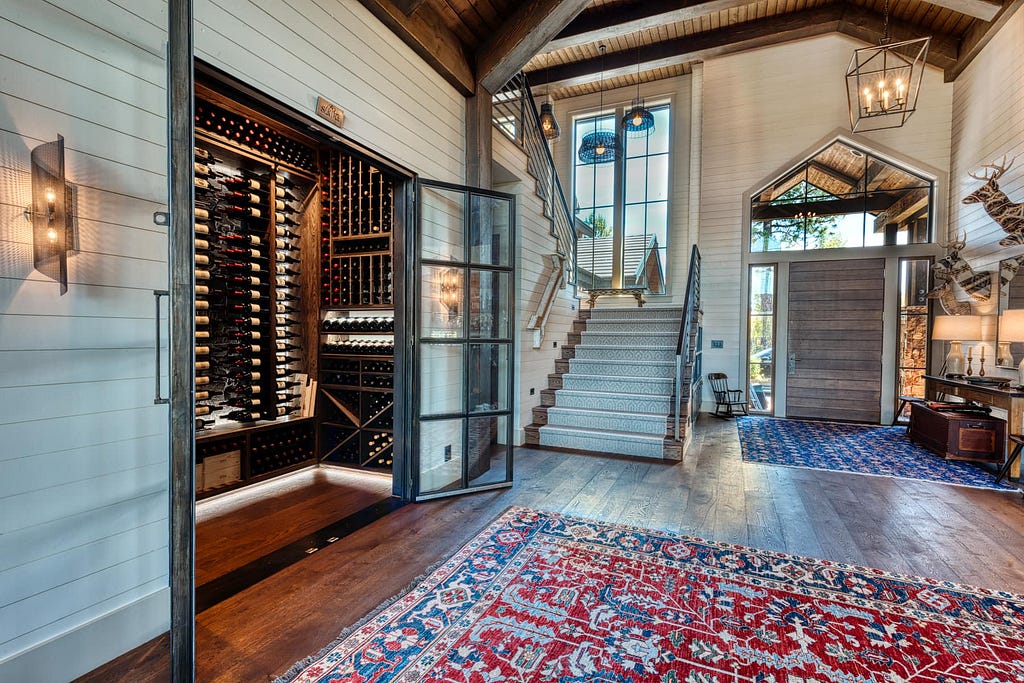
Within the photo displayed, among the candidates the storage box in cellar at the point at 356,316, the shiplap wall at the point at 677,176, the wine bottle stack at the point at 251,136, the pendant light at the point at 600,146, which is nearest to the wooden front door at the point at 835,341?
the shiplap wall at the point at 677,176

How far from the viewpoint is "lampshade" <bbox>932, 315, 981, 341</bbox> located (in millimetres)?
5055

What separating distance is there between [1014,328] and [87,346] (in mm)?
6808

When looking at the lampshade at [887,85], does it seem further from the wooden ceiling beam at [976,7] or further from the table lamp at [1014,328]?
the table lamp at [1014,328]

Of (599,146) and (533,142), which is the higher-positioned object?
(599,146)

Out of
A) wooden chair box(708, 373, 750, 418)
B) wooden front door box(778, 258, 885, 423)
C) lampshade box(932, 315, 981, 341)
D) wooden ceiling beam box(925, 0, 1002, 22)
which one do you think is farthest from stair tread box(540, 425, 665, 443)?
wooden ceiling beam box(925, 0, 1002, 22)

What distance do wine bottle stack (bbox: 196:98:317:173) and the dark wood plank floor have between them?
128 inches

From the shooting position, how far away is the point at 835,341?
23.4 ft

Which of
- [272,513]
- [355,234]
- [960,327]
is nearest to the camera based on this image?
[272,513]

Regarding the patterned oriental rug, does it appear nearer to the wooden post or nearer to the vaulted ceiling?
the wooden post

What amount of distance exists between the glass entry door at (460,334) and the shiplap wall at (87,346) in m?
1.68

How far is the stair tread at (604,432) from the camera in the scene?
498 cm

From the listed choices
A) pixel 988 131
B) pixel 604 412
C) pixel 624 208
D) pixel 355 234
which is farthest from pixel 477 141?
pixel 988 131

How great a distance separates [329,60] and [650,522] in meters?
3.58

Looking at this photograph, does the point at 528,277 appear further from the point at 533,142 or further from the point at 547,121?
the point at 547,121
